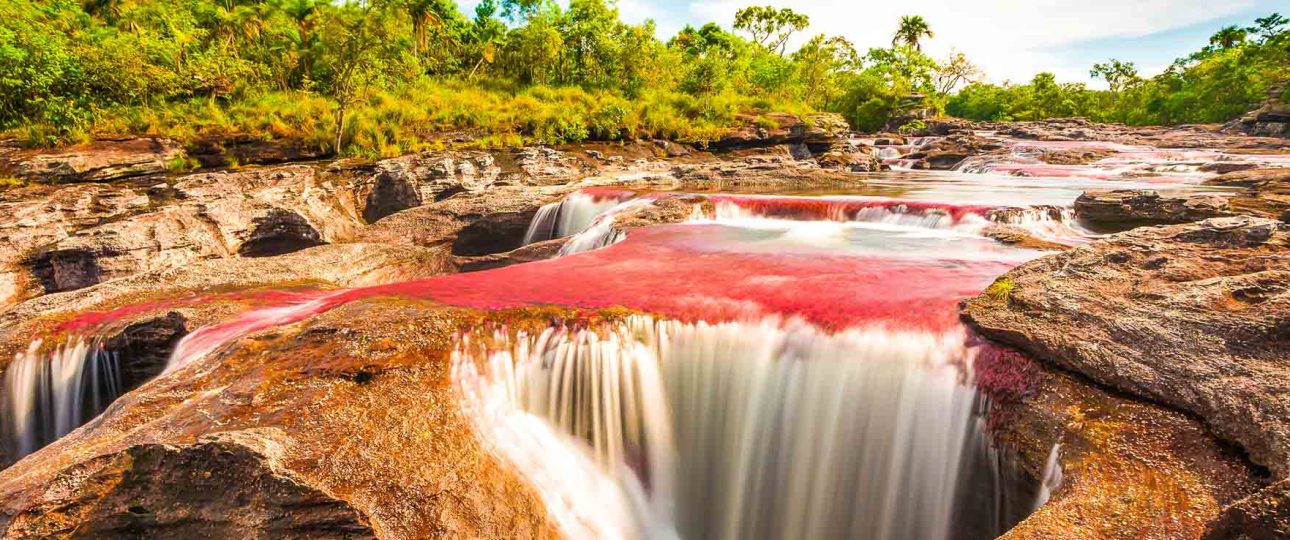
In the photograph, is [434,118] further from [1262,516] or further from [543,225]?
[1262,516]

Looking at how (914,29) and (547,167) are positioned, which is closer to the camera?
(547,167)

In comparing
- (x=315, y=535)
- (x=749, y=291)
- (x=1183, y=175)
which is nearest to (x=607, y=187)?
(x=749, y=291)

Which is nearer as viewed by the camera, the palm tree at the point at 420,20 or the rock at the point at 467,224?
the rock at the point at 467,224

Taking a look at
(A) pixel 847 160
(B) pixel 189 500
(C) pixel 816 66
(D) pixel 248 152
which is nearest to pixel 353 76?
(D) pixel 248 152

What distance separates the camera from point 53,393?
232 inches

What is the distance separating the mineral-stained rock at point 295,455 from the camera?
285cm

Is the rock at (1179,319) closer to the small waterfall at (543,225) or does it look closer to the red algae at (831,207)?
the red algae at (831,207)

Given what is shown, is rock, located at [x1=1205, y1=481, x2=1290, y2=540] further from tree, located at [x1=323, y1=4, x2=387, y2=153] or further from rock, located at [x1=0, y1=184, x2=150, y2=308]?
tree, located at [x1=323, y1=4, x2=387, y2=153]

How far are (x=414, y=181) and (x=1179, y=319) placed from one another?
52.6 feet

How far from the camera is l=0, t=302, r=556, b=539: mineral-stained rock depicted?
9.34ft

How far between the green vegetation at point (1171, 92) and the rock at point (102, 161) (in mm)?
61335

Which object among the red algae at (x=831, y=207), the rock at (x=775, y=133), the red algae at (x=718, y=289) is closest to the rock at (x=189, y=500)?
the red algae at (x=718, y=289)

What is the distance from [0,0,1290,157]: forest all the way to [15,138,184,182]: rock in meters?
0.79

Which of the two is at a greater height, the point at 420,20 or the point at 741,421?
the point at 420,20
